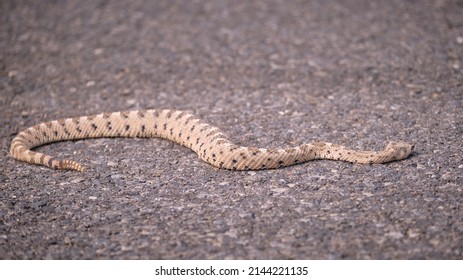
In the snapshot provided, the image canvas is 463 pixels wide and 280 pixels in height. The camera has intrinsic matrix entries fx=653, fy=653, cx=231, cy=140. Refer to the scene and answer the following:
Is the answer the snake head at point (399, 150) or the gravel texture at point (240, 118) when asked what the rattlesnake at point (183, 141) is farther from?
the gravel texture at point (240, 118)

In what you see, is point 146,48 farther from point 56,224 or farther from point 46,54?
point 56,224

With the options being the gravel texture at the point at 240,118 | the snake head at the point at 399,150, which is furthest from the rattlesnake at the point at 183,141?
the gravel texture at the point at 240,118

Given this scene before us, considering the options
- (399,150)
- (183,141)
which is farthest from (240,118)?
(399,150)

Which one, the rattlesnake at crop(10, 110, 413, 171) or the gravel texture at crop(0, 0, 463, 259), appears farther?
the rattlesnake at crop(10, 110, 413, 171)

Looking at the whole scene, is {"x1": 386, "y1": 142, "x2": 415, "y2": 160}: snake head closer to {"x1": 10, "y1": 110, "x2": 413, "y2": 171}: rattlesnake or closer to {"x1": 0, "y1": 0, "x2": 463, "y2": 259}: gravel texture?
{"x1": 10, "y1": 110, "x2": 413, "y2": 171}: rattlesnake

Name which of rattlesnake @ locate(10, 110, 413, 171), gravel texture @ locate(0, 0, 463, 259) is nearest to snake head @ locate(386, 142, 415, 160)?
rattlesnake @ locate(10, 110, 413, 171)

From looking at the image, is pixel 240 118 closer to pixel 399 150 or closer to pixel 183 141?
pixel 183 141

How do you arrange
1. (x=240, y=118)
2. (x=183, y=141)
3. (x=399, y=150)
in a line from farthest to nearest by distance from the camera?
1. (x=240, y=118)
2. (x=183, y=141)
3. (x=399, y=150)
